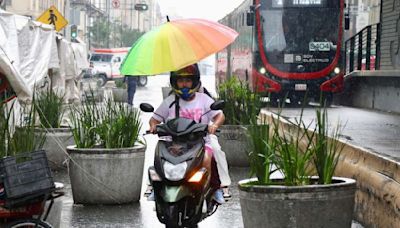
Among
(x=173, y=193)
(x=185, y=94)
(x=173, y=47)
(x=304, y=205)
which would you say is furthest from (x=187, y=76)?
(x=304, y=205)

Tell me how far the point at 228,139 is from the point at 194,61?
6.52 m

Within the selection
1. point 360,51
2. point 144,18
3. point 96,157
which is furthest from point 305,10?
point 144,18

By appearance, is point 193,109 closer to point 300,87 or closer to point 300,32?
point 300,32

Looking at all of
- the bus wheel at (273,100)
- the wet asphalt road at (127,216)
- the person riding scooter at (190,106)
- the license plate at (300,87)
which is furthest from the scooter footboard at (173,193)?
the bus wheel at (273,100)

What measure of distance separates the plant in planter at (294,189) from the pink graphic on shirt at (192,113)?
84 cm

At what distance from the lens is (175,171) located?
738cm

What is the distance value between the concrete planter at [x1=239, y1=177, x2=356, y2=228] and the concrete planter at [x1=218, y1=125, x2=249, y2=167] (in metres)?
7.28

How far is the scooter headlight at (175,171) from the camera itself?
7.34 metres

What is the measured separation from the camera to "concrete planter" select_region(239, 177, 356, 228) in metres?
7.02

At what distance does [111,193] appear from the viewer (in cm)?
1071

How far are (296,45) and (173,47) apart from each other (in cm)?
2053

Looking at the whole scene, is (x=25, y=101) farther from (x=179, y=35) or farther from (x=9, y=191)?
(x=9, y=191)

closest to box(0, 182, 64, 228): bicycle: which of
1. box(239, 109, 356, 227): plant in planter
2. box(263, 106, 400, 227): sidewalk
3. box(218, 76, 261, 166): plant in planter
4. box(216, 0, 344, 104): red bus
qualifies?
box(239, 109, 356, 227): plant in planter

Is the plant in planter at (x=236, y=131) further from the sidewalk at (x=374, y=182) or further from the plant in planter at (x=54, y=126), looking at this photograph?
the sidewalk at (x=374, y=182)
